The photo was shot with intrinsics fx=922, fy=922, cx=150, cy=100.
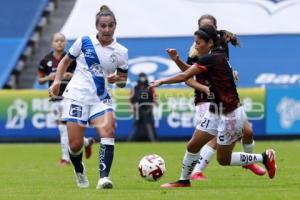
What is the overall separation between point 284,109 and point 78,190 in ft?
53.0

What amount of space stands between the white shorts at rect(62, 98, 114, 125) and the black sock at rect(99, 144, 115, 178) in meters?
0.43

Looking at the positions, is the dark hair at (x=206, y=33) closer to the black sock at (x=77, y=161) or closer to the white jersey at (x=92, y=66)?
the white jersey at (x=92, y=66)

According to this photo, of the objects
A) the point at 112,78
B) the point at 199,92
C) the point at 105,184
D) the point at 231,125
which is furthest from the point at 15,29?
the point at 231,125

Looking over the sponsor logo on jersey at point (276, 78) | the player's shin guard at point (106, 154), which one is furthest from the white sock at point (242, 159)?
the sponsor logo on jersey at point (276, 78)

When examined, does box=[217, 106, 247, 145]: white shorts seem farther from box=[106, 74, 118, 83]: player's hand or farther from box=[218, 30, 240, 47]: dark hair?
box=[106, 74, 118, 83]: player's hand

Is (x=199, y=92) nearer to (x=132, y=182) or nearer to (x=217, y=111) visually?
(x=217, y=111)

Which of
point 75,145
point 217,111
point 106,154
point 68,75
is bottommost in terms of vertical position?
point 106,154

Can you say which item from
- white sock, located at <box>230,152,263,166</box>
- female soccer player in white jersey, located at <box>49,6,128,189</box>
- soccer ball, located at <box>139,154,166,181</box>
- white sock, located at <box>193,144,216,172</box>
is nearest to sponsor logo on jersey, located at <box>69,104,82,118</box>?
female soccer player in white jersey, located at <box>49,6,128,189</box>

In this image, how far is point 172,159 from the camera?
1819cm

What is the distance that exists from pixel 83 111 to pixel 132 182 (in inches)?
66.3

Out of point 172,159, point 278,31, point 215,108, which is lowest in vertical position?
point 172,159

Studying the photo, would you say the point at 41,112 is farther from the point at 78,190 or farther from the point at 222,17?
the point at 78,190

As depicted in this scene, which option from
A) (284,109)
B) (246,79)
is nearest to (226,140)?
(284,109)

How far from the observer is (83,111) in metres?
11.4
